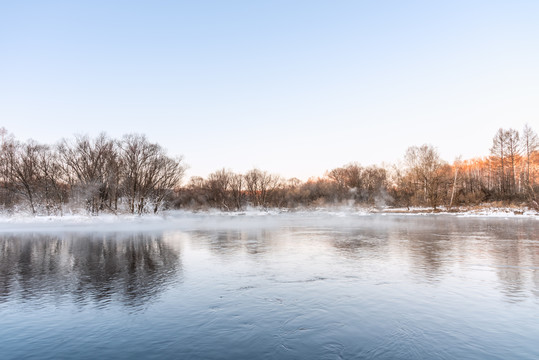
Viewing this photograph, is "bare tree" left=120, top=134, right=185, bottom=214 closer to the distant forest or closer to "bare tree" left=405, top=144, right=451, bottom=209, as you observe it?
the distant forest

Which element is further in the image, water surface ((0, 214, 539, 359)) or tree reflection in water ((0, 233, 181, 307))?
tree reflection in water ((0, 233, 181, 307))

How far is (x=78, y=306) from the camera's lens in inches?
285

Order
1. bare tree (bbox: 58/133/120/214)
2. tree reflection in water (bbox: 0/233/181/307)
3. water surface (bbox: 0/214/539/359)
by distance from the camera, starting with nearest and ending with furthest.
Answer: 1. water surface (bbox: 0/214/539/359)
2. tree reflection in water (bbox: 0/233/181/307)
3. bare tree (bbox: 58/133/120/214)

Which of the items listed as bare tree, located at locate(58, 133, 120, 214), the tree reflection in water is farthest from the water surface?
bare tree, located at locate(58, 133, 120, 214)

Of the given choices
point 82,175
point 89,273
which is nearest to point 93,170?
point 82,175

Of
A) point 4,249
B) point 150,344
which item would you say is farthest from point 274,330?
point 4,249

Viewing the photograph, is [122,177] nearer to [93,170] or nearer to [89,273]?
[93,170]

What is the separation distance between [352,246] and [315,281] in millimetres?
7240

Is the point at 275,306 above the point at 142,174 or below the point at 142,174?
below

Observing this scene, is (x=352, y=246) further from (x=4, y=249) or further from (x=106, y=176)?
(x=106, y=176)

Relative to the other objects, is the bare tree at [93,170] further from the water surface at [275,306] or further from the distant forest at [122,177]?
the water surface at [275,306]

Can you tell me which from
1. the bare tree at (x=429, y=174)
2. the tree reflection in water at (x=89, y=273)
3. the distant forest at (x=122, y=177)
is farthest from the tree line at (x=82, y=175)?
the bare tree at (x=429, y=174)

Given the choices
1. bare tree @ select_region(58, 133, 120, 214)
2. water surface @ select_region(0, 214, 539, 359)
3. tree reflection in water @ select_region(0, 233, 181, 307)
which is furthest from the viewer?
bare tree @ select_region(58, 133, 120, 214)

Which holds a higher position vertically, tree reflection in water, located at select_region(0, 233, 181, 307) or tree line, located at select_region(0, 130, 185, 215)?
tree line, located at select_region(0, 130, 185, 215)
